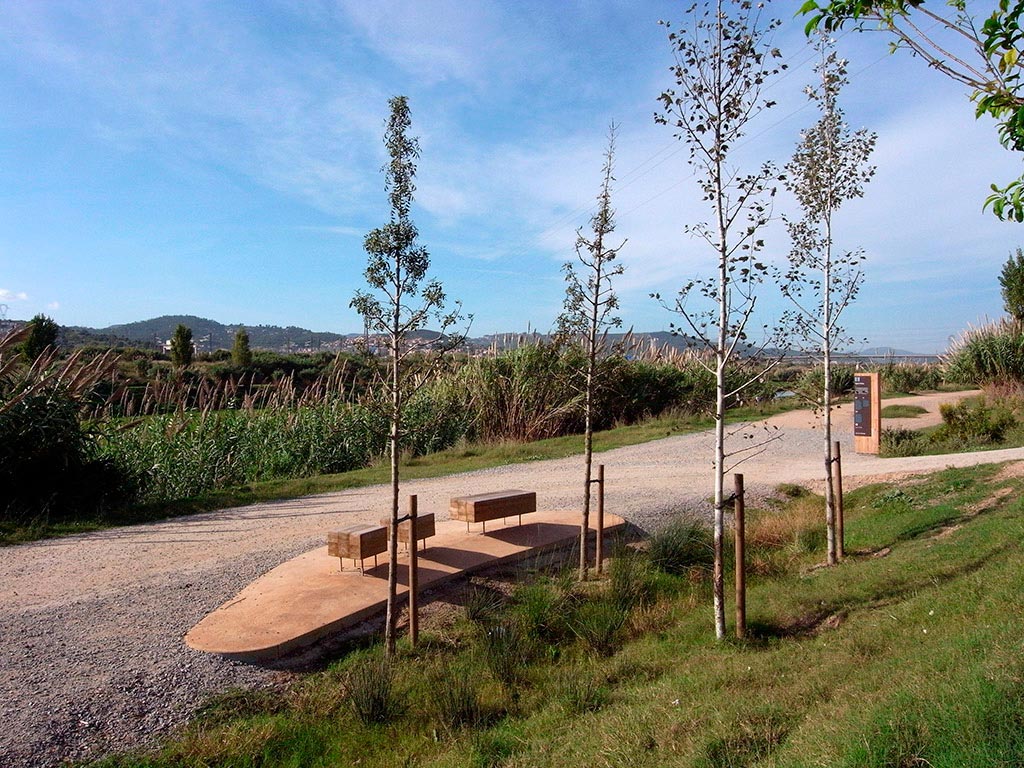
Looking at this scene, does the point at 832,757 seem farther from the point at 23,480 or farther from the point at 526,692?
the point at 23,480

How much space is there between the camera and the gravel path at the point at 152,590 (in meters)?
4.95

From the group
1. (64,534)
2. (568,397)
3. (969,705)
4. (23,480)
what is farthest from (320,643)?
(568,397)

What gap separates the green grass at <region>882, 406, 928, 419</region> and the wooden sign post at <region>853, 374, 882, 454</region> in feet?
19.1

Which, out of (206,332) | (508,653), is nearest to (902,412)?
(508,653)

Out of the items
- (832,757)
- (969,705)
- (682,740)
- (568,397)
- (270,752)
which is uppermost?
(568,397)

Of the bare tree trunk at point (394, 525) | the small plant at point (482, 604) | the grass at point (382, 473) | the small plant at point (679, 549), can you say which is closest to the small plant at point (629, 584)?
the small plant at point (679, 549)

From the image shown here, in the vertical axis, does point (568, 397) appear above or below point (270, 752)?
above

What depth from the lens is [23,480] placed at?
1071 centimetres

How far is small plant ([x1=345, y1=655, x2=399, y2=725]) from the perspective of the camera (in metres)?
5.27

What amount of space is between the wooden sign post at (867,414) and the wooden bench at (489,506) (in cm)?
927

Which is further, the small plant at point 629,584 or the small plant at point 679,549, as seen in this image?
the small plant at point 679,549

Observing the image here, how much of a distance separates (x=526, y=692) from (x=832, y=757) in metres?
2.79

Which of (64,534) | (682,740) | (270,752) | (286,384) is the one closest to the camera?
(682,740)

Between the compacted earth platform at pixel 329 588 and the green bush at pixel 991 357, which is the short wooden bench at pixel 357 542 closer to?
the compacted earth platform at pixel 329 588
